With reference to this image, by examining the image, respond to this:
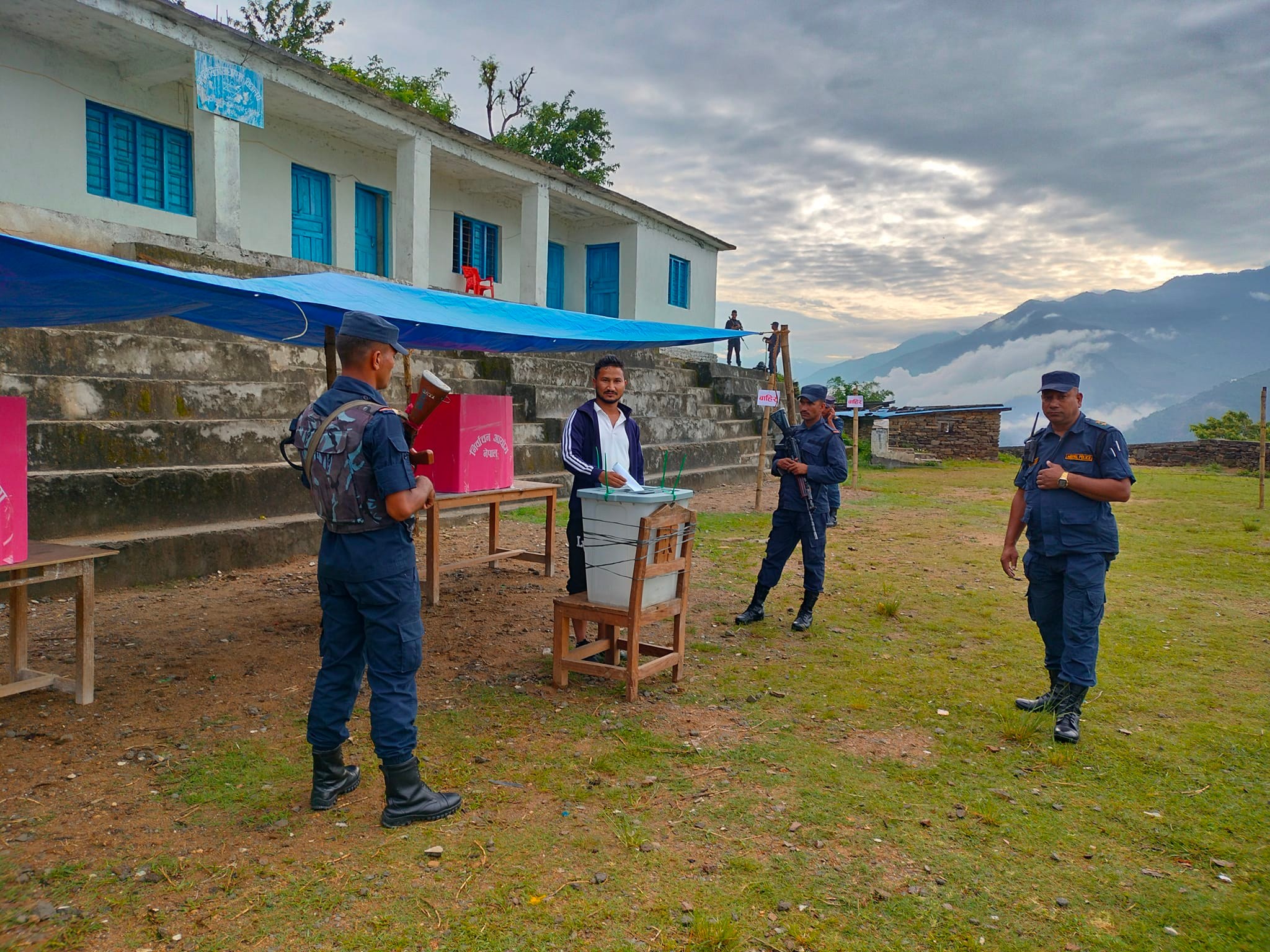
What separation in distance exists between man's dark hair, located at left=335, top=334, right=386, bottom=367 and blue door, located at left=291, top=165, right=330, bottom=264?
1105cm

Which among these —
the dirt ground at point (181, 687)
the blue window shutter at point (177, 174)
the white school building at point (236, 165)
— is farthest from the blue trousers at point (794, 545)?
the blue window shutter at point (177, 174)

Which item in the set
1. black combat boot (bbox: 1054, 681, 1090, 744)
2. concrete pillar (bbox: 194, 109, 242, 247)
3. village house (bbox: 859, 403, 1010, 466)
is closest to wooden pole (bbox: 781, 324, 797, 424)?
black combat boot (bbox: 1054, 681, 1090, 744)

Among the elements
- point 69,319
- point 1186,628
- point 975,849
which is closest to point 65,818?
point 69,319

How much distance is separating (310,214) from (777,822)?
12.9 meters

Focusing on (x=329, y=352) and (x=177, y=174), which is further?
(x=177, y=174)

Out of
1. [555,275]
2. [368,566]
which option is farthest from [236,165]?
[368,566]

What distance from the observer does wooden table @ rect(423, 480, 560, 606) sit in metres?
6.06

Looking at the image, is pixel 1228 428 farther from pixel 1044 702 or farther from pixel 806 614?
pixel 1044 702

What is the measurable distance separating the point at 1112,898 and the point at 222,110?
11.7 metres

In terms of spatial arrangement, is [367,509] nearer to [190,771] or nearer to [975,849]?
[190,771]

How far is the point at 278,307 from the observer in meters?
4.30

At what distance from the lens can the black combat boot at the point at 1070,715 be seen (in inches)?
157

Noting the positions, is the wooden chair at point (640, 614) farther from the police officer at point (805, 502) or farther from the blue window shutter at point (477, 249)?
the blue window shutter at point (477, 249)

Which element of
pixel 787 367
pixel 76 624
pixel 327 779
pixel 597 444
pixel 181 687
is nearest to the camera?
pixel 327 779
